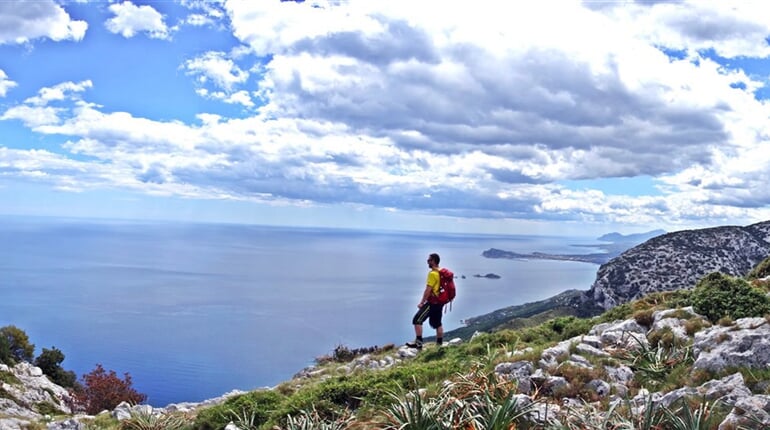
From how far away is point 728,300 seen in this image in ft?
36.3

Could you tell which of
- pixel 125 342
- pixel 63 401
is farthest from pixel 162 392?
pixel 63 401

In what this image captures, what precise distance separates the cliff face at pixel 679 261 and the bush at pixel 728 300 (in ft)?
293

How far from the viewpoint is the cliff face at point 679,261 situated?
9850cm

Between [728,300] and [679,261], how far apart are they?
105 metres

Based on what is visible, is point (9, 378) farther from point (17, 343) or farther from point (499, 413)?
point (499, 413)

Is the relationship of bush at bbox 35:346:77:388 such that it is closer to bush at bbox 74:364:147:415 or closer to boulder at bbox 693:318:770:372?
bush at bbox 74:364:147:415

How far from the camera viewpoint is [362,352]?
2114cm

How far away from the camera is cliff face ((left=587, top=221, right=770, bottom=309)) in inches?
3878

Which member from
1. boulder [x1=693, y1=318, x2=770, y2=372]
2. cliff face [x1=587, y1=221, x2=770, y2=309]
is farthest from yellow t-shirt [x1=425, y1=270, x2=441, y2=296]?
cliff face [x1=587, y1=221, x2=770, y2=309]

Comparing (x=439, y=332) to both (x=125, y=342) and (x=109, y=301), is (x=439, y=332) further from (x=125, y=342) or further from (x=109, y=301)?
(x=109, y=301)

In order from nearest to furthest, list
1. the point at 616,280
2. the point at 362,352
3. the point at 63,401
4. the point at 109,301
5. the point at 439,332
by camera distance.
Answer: the point at 439,332 < the point at 362,352 < the point at 63,401 < the point at 616,280 < the point at 109,301

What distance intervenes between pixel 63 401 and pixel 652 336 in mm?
25279

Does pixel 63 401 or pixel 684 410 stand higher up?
pixel 684 410

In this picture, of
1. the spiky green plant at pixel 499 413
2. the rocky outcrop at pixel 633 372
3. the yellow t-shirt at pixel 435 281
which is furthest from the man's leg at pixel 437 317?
the spiky green plant at pixel 499 413
